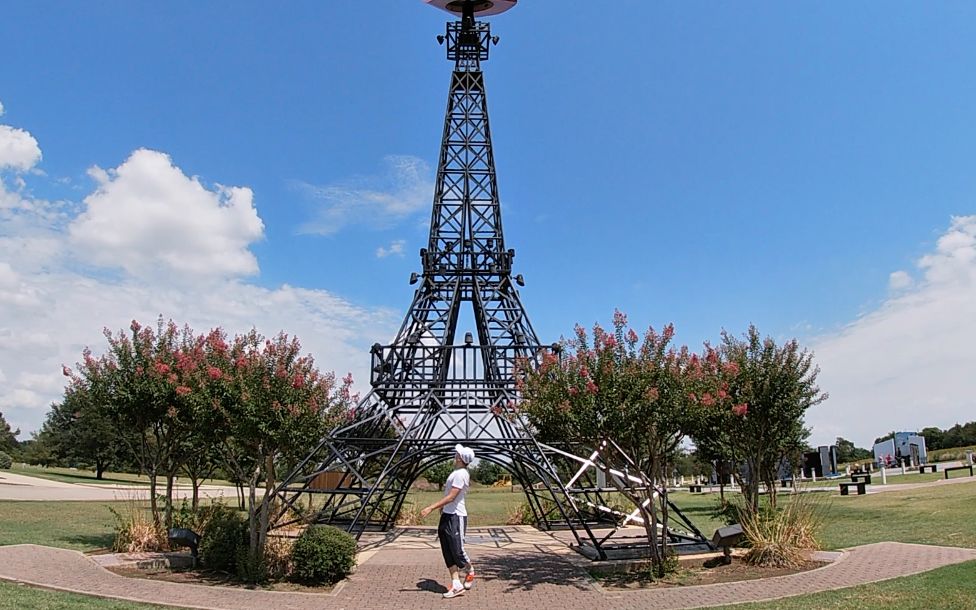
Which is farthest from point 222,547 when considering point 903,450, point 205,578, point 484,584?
point 903,450

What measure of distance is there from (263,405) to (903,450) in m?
56.7

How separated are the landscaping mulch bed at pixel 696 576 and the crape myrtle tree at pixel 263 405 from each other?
500 centimetres

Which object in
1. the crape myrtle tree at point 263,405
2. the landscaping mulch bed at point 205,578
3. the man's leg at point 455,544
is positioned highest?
the crape myrtle tree at point 263,405

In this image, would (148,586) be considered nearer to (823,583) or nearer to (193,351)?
(193,351)

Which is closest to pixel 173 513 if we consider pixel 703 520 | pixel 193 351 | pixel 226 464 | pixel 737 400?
pixel 226 464

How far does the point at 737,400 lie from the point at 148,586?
1051 cm

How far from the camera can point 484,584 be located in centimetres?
1071

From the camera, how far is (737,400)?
557 inches

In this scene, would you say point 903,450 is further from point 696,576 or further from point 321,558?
A: point 321,558

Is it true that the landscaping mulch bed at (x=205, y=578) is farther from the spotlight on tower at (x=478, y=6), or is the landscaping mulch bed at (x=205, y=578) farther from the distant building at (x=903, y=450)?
the distant building at (x=903, y=450)

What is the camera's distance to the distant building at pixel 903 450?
5212 cm

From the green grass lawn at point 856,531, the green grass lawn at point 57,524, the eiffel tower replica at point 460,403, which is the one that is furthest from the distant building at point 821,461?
the green grass lawn at point 57,524

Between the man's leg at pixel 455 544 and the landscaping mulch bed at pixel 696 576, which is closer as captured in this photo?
the man's leg at pixel 455 544

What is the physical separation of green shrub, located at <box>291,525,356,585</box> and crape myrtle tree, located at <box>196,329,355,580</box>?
0.63 metres
